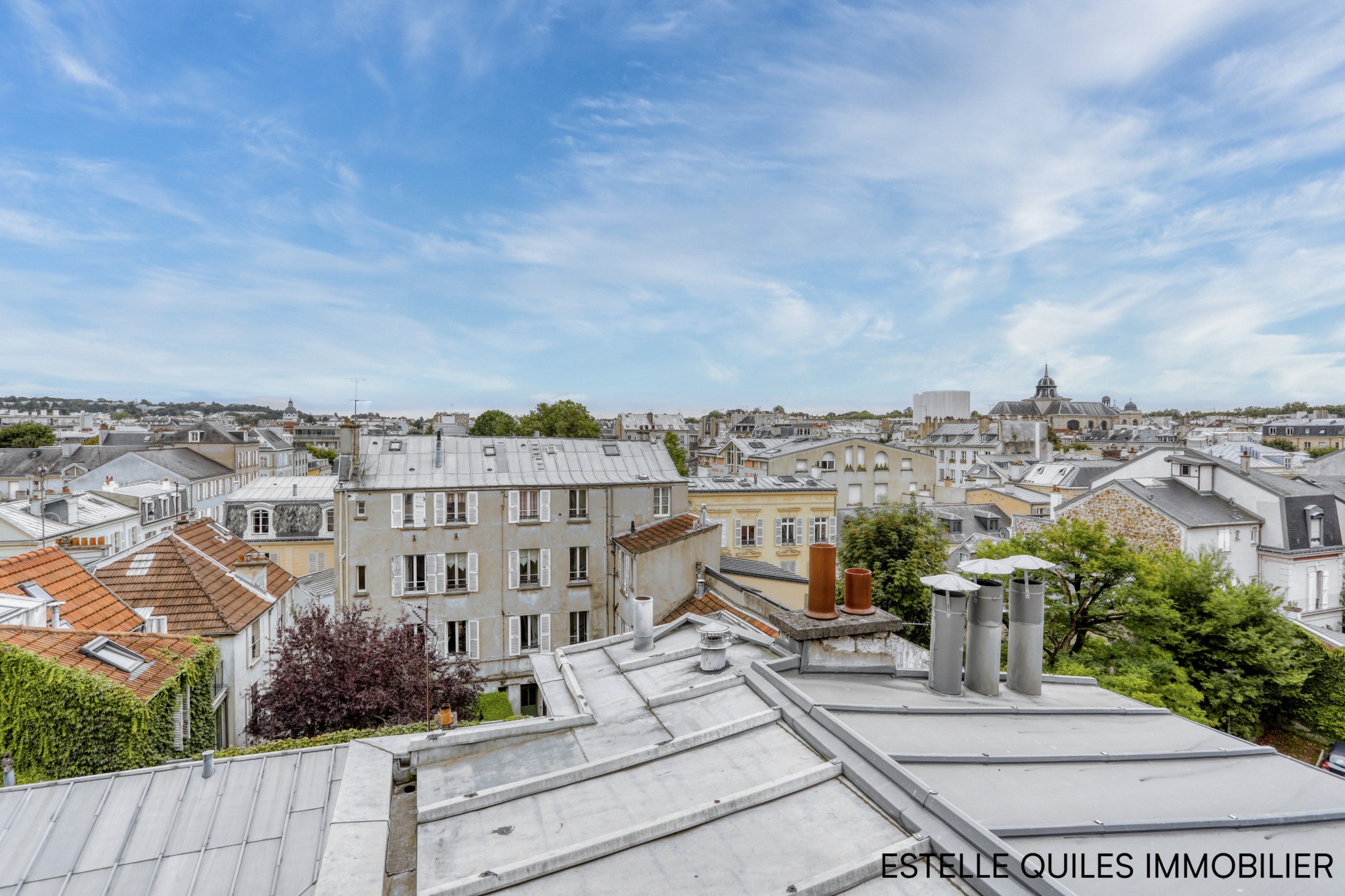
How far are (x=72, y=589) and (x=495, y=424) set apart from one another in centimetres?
7475

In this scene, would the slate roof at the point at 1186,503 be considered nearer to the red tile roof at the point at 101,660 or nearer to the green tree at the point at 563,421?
the red tile roof at the point at 101,660

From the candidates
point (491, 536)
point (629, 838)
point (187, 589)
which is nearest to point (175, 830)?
point (629, 838)

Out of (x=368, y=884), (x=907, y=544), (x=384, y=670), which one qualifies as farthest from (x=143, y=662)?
(x=907, y=544)

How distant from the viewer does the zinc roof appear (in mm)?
23562

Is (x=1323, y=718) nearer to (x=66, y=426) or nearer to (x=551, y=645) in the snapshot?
(x=551, y=645)

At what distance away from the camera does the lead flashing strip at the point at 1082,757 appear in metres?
4.66

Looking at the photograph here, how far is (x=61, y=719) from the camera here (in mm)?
10000

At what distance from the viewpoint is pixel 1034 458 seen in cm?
7662

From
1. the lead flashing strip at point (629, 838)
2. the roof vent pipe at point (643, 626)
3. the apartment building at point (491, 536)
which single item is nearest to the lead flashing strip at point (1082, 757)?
the lead flashing strip at point (629, 838)

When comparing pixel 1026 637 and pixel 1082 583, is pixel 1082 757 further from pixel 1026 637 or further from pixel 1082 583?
pixel 1082 583

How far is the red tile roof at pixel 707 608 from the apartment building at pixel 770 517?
12.0 meters

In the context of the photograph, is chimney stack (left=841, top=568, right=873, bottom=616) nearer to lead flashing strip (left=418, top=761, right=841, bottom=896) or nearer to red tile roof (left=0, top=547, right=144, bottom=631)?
lead flashing strip (left=418, top=761, right=841, bottom=896)

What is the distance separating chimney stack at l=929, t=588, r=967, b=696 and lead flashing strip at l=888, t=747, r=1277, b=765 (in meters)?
1.41

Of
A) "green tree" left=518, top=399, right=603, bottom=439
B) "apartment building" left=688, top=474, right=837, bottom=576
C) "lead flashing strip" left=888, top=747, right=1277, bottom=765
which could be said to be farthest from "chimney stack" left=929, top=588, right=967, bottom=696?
"green tree" left=518, top=399, right=603, bottom=439
